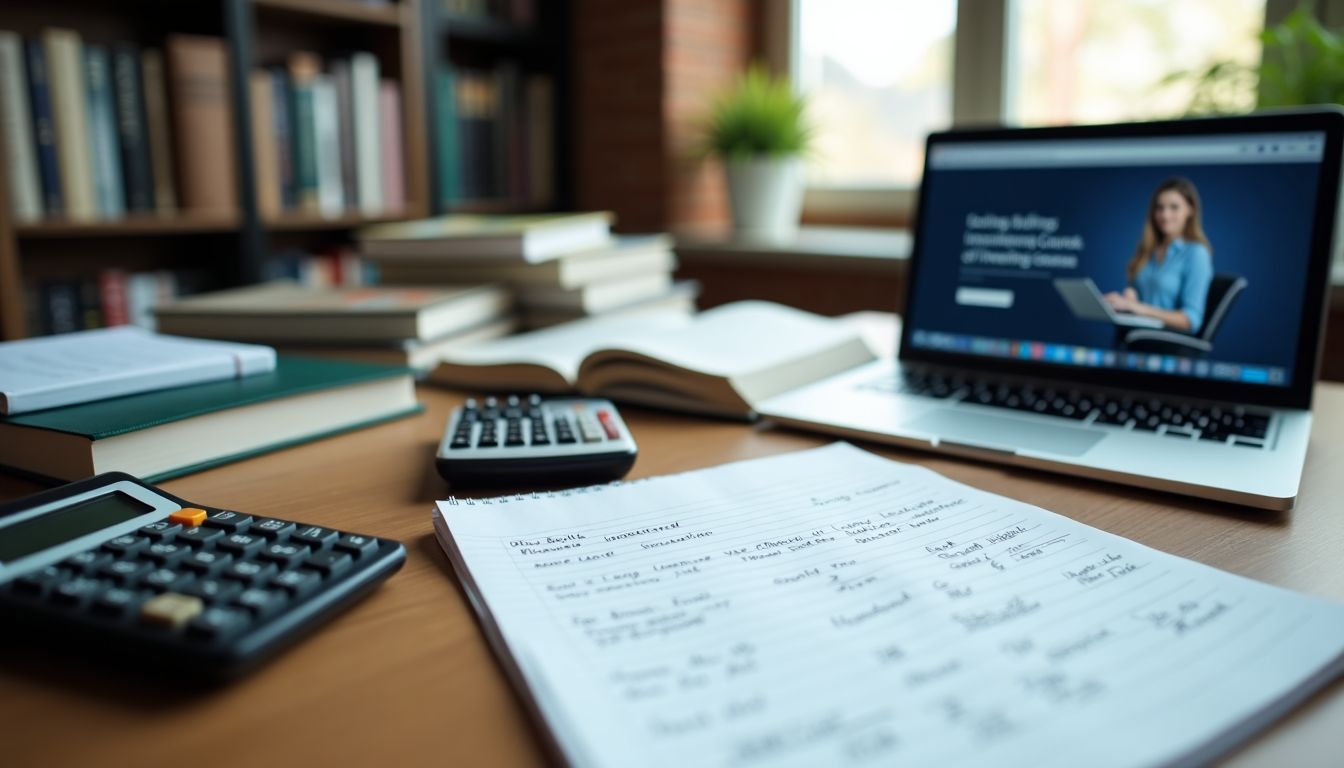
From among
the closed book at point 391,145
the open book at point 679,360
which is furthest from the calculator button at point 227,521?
the closed book at point 391,145

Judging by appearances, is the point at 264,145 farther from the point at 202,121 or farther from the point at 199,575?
the point at 199,575

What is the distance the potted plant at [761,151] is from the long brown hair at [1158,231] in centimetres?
136

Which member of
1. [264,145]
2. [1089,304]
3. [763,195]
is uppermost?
[264,145]

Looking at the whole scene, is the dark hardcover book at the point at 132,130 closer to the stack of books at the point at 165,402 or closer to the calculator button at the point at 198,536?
the stack of books at the point at 165,402

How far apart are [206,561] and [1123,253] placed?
70 centimetres

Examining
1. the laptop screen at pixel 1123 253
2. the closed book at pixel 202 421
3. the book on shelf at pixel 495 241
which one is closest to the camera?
the closed book at pixel 202 421

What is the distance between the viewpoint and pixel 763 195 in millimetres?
2135

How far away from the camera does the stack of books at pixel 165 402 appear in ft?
1.89

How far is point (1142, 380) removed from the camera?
0.73 metres

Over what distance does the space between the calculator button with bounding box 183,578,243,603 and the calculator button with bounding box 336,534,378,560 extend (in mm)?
52

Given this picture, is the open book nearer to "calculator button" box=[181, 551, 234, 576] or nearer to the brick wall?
"calculator button" box=[181, 551, 234, 576]

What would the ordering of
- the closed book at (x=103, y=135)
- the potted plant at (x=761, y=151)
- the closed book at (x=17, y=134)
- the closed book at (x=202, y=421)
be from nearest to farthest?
the closed book at (x=202, y=421)
the closed book at (x=17, y=134)
the closed book at (x=103, y=135)
the potted plant at (x=761, y=151)

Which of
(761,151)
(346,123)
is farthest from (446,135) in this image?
(761,151)

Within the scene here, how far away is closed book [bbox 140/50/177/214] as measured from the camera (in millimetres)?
1680
